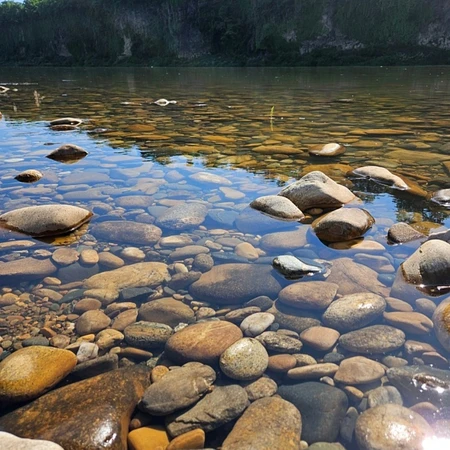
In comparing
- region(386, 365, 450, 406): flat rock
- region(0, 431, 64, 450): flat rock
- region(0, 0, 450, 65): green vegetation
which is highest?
region(0, 0, 450, 65): green vegetation

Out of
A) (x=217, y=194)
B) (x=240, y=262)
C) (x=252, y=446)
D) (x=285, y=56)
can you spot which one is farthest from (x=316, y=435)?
(x=285, y=56)

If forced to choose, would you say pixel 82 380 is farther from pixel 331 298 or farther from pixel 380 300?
pixel 380 300

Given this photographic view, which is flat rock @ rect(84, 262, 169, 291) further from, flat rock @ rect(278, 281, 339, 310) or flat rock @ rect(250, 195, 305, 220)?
flat rock @ rect(250, 195, 305, 220)

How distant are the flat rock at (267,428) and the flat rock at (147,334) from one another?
0.51m

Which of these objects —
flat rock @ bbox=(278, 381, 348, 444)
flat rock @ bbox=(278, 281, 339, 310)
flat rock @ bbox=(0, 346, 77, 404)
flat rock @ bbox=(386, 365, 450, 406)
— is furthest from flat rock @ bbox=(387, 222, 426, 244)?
flat rock @ bbox=(0, 346, 77, 404)

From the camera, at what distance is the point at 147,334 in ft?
5.68

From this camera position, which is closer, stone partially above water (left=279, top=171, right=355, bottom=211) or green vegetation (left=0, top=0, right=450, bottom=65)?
stone partially above water (left=279, top=171, right=355, bottom=211)

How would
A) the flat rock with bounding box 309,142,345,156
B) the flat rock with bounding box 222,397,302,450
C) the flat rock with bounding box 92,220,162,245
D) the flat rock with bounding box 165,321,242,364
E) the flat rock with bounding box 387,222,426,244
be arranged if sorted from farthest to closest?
the flat rock with bounding box 309,142,345,156 → the flat rock with bounding box 92,220,162,245 → the flat rock with bounding box 387,222,426,244 → the flat rock with bounding box 165,321,242,364 → the flat rock with bounding box 222,397,302,450

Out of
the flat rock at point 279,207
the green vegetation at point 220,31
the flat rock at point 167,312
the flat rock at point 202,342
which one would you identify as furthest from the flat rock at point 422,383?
the green vegetation at point 220,31

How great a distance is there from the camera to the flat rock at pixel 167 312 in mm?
1849

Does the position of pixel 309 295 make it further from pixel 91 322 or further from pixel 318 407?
pixel 91 322

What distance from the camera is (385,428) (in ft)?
4.08

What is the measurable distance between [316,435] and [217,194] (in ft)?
7.76

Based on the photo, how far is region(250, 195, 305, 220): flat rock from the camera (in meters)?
2.88
